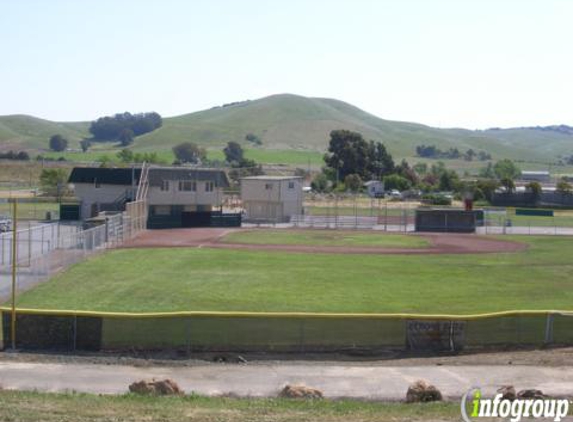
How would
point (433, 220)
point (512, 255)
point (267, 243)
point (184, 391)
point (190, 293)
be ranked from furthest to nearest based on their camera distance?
point (433, 220), point (267, 243), point (512, 255), point (190, 293), point (184, 391)

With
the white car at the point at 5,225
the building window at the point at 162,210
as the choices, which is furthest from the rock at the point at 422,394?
the building window at the point at 162,210

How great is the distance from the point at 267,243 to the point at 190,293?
2777cm

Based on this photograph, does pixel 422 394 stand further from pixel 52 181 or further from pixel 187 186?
pixel 52 181

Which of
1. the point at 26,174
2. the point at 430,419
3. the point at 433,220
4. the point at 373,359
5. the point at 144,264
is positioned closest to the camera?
the point at 430,419

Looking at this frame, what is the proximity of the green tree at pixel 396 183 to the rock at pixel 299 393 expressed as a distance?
134900 mm

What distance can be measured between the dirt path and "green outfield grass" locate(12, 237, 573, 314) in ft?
9.74

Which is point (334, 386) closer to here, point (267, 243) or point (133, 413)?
point (133, 413)

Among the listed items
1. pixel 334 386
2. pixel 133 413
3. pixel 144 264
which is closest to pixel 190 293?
pixel 144 264

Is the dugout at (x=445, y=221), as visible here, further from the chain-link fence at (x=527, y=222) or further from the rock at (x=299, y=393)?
the rock at (x=299, y=393)

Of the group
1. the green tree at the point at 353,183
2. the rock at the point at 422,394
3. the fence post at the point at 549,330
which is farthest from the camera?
the green tree at the point at 353,183

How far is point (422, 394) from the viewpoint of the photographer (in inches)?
763

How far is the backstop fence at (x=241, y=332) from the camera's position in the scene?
25516 millimetres

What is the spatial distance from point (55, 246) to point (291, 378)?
30.0m

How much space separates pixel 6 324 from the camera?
2611 centimetres
